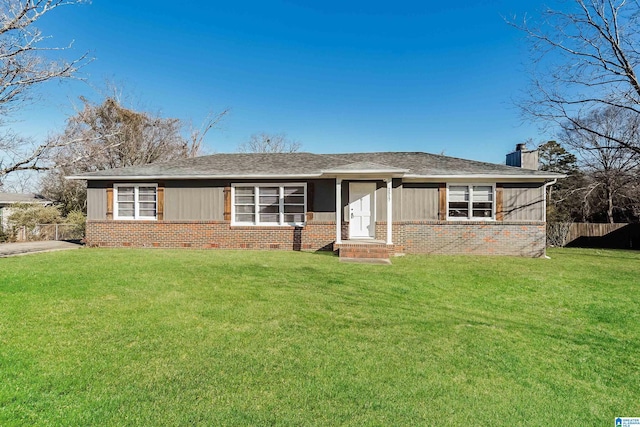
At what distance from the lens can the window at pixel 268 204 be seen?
12.8m

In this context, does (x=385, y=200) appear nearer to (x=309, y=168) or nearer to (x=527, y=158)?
(x=309, y=168)

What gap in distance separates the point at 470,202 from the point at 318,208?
6.00m

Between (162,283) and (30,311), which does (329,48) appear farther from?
(30,311)

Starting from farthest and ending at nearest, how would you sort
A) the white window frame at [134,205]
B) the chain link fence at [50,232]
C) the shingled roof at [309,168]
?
1. the chain link fence at [50,232]
2. the white window frame at [134,205]
3. the shingled roof at [309,168]

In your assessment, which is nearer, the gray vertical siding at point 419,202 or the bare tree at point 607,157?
the gray vertical siding at point 419,202

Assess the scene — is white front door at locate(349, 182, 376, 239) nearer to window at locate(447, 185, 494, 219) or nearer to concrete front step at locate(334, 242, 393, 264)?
concrete front step at locate(334, 242, 393, 264)

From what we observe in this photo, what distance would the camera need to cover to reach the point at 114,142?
71.2ft

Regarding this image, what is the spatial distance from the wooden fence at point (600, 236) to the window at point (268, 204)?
15665mm

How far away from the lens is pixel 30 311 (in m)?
4.79

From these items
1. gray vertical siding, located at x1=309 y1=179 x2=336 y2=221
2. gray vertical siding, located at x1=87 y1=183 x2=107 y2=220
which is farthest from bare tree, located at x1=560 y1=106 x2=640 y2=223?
gray vertical siding, located at x1=87 y1=183 x2=107 y2=220

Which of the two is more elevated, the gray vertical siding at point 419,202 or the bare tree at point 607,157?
the bare tree at point 607,157

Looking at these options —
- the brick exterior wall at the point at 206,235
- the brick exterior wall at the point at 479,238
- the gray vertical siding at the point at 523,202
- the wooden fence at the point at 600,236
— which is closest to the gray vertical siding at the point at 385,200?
the brick exterior wall at the point at 479,238

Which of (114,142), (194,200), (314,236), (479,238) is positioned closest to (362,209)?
(314,236)

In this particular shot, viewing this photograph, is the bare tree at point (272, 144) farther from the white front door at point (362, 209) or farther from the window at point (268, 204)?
the white front door at point (362, 209)
